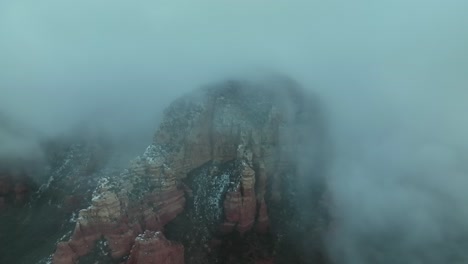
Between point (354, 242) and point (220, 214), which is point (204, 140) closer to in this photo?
point (220, 214)

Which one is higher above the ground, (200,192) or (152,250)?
(200,192)

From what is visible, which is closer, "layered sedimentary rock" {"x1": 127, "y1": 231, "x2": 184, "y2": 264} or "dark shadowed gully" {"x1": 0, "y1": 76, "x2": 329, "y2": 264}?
"layered sedimentary rock" {"x1": 127, "y1": 231, "x2": 184, "y2": 264}

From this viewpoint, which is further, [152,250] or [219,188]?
[219,188]

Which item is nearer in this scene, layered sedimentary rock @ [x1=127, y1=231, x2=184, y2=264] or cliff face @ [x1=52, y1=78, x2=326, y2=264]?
layered sedimentary rock @ [x1=127, y1=231, x2=184, y2=264]

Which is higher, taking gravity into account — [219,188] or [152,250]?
[219,188]

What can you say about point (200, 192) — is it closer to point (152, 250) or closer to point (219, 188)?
point (219, 188)

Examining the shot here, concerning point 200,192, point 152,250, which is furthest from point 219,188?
point 152,250

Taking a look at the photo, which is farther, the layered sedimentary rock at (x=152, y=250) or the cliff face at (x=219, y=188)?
the cliff face at (x=219, y=188)

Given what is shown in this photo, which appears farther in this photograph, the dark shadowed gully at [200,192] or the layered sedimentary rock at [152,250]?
the dark shadowed gully at [200,192]
